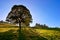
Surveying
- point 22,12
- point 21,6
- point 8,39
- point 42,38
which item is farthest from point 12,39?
point 21,6

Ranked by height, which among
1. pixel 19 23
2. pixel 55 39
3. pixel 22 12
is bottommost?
pixel 55 39

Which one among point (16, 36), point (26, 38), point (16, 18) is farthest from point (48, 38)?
point (16, 18)

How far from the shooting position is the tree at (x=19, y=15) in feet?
220

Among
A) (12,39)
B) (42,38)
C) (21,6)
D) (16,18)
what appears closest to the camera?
(12,39)

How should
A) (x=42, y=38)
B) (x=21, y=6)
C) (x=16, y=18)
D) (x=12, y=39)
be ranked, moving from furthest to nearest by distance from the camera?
1. (x=21, y=6)
2. (x=16, y=18)
3. (x=42, y=38)
4. (x=12, y=39)

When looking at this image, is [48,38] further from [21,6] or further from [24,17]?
[21,6]

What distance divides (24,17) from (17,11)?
377 centimetres

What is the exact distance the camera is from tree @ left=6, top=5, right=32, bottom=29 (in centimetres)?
6700

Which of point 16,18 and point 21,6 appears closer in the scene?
point 16,18

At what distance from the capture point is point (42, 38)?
2354 inches

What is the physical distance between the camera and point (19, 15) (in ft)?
219

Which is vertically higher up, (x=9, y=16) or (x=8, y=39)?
(x=9, y=16)

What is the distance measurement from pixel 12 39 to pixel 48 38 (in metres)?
12.2

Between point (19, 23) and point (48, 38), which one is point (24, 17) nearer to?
point (19, 23)
